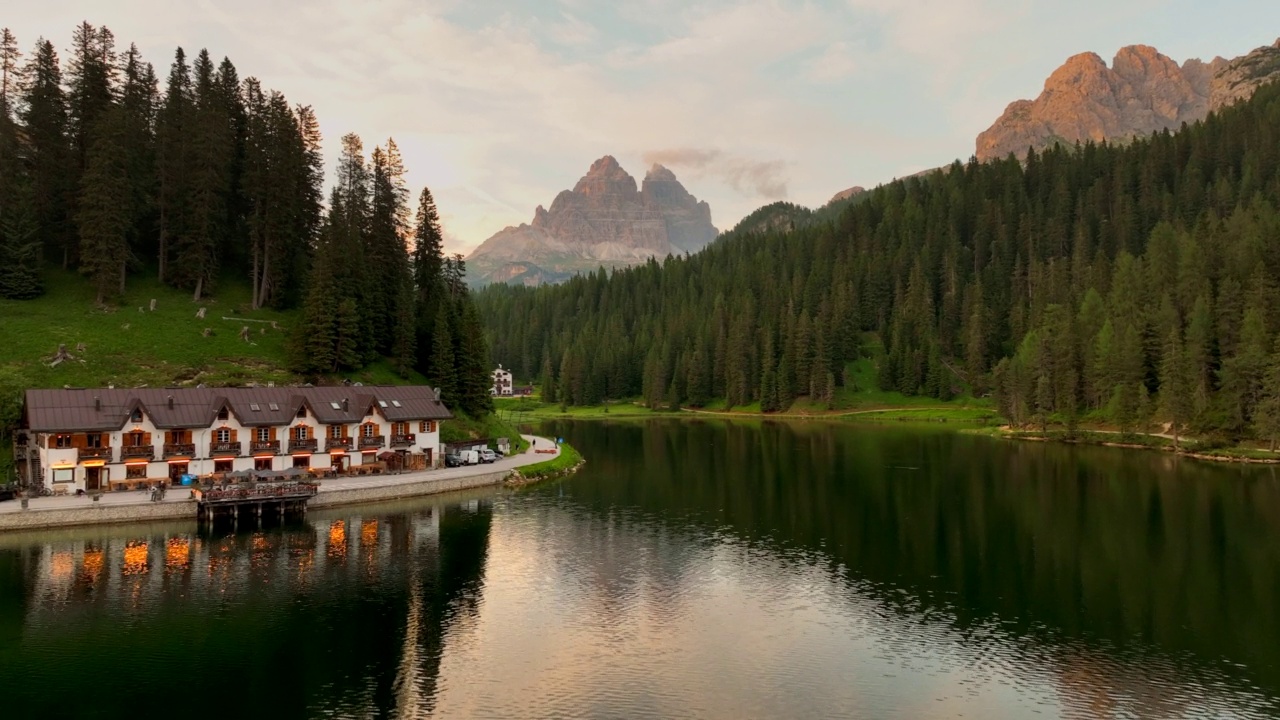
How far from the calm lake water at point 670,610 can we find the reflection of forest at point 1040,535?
29cm

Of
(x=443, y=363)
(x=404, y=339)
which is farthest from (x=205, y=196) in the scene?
(x=443, y=363)

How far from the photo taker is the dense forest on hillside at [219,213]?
96562 millimetres

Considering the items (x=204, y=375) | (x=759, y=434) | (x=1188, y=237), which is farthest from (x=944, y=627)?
(x=1188, y=237)

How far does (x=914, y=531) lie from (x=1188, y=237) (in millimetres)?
129958

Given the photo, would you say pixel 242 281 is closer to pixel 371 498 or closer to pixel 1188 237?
pixel 371 498

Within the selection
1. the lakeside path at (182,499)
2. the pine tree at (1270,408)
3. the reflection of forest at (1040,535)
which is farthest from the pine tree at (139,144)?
the pine tree at (1270,408)

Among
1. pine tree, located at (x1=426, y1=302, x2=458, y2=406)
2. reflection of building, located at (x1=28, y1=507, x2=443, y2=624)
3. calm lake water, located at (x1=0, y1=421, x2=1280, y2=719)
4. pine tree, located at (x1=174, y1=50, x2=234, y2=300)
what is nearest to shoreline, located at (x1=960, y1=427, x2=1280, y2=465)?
calm lake water, located at (x1=0, y1=421, x2=1280, y2=719)

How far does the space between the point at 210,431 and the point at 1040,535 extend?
251 feet

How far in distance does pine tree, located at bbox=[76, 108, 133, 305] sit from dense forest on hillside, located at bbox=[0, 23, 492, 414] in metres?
0.22

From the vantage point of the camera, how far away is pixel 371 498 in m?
73.4

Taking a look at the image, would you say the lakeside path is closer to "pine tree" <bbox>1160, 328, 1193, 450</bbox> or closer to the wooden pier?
the wooden pier

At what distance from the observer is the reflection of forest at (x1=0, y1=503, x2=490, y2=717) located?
31.7m

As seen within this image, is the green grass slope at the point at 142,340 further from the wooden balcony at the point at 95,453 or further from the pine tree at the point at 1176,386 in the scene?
the pine tree at the point at 1176,386

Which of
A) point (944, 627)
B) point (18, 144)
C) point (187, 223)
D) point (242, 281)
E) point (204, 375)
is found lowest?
point (944, 627)
